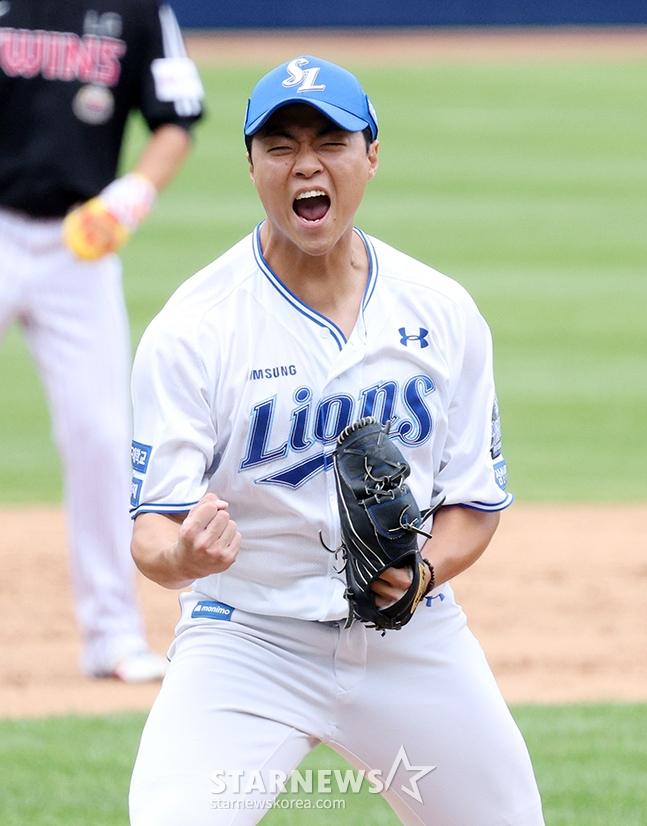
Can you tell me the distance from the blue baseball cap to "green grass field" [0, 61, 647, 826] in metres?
2.14

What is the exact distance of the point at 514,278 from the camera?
13.0m

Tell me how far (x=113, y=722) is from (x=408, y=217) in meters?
11.5

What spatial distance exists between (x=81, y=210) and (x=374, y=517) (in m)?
2.66

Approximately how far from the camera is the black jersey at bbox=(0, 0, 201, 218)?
499 cm

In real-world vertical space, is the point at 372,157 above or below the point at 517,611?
above

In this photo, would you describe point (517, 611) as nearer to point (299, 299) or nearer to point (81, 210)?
point (81, 210)

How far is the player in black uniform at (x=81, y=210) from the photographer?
4969mm

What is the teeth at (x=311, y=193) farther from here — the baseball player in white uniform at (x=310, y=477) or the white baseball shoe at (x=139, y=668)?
the white baseball shoe at (x=139, y=668)

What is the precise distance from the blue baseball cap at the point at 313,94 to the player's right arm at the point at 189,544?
73 cm

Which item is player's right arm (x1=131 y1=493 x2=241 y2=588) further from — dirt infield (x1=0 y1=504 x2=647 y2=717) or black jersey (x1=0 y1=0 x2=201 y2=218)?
black jersey (x1=0 y1=0 x2=201 y2=218)

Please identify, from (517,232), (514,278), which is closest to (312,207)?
(514,278)

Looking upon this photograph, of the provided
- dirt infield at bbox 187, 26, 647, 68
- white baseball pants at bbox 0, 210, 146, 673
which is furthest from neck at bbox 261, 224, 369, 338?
dirt infield at bbox 187, 26, 647, 68

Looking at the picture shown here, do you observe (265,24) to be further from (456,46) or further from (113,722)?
(113,722)

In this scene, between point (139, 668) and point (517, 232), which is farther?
point (517, 232)
